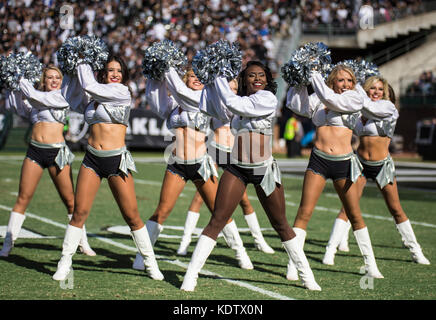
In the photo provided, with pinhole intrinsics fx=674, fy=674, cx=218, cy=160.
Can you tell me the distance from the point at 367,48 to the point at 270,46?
223 inches

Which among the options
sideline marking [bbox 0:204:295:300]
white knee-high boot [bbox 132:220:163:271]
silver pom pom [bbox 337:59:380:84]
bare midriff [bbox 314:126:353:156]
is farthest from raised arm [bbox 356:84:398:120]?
white knee-high boot [bbox 132:220:163:271]

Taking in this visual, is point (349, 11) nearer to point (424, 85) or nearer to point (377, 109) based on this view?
point (424, 85)

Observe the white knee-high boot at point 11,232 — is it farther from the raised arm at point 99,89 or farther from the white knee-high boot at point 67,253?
the raised arm at point 99,89

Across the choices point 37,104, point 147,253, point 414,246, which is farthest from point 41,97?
point 414,246

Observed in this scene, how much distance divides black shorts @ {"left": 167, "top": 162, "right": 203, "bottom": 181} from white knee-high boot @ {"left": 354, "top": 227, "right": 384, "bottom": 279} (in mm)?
1334

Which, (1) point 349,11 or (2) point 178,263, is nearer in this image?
(2) point 178,263

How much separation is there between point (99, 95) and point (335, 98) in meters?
1.68

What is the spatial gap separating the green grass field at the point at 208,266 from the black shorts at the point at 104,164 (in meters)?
0.78

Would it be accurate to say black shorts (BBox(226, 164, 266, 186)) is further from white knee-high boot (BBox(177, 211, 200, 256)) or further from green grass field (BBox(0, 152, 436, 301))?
white knee-high boot (BBox(177, 211, 200, 256))

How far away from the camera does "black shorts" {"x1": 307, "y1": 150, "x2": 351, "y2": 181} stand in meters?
5.16

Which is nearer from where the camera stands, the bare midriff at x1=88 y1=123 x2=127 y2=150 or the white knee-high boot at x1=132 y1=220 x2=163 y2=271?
the bare midriff at x1=88 y1=123 x2=127 y2=150

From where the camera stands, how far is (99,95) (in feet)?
15.5
